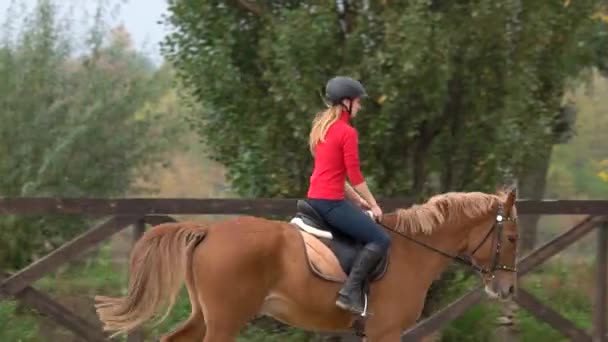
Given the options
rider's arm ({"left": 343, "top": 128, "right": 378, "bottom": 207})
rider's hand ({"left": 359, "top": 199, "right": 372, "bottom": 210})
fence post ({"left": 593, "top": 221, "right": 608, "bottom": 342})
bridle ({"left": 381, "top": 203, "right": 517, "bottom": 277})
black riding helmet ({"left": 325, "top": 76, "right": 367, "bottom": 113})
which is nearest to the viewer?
rider's arm ({"left": 343, "top": 128, "right": 378, "bottom": 207})

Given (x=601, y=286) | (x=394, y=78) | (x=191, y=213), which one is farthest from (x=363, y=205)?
(x=601, y=286)

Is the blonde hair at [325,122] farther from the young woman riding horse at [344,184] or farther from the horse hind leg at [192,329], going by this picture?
the horse hind leg at [192,329]

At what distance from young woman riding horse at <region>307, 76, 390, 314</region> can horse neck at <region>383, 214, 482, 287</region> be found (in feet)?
0.97

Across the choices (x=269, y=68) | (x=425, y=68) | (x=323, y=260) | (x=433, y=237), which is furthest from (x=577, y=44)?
(x=323, y=260)

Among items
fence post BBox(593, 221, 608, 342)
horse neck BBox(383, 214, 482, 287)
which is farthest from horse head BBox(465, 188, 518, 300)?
fence post BBox(593, 221, 608, 342)

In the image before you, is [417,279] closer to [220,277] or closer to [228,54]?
[220,277]

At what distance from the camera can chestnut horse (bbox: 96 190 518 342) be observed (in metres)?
6.67

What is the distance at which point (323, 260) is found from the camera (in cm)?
690

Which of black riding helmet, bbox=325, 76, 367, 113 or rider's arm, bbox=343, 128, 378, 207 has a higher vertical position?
black riding helmet, bbox=325, 76, 367, 113

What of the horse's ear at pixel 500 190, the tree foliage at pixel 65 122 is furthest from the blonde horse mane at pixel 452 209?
the tree foliage at pixel 65 122

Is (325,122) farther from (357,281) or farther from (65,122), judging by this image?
(65,122)

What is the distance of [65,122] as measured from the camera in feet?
38.7

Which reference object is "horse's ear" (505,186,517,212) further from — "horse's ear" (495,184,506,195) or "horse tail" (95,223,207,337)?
"horse tail" (95,223,207,337)

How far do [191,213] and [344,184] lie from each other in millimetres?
1944
